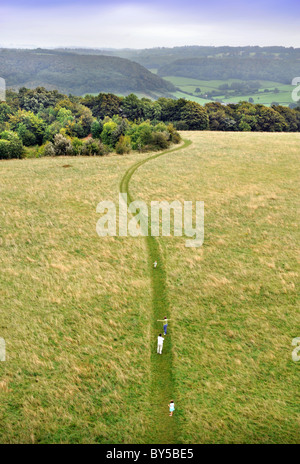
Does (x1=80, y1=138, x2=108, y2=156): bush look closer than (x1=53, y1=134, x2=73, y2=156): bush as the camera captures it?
Yes

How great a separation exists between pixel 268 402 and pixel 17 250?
23944 mm

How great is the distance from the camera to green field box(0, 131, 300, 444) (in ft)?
47.3

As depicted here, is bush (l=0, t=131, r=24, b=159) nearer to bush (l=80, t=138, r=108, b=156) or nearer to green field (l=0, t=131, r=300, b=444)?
bush (l=80, t=138, r=108, b=156)

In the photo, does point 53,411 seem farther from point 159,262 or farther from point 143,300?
point 159,262

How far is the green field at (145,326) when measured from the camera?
14.4 meters

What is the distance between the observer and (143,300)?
2245 centimetres
